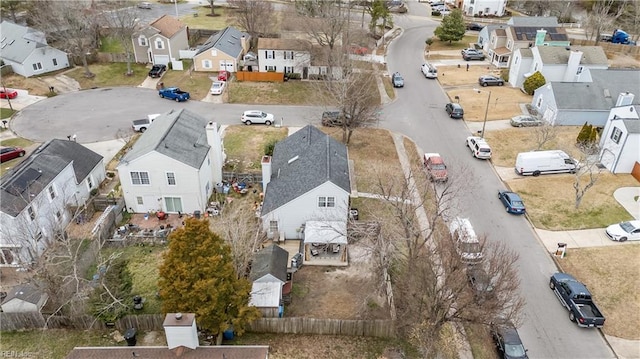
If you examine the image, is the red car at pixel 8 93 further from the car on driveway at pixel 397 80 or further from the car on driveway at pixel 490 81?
the car on driveway at pixel 490 81

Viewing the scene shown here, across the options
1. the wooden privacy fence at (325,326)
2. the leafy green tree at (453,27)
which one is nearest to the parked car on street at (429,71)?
the leafy green tree at (453,27)

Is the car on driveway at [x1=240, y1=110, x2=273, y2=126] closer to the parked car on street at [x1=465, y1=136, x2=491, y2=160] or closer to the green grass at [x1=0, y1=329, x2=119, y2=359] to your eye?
the parked car on street at [x1=465, y1=136, x2=491, y2=160]

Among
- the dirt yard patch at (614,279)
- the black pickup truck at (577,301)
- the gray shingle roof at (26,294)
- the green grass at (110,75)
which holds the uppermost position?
the gray shingle roof at (26,294)

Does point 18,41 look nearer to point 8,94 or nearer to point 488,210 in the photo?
point 8,94

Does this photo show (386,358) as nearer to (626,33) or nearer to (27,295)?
(27,295)

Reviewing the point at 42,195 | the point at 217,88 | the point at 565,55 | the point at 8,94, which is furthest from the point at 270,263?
the point at 565,55

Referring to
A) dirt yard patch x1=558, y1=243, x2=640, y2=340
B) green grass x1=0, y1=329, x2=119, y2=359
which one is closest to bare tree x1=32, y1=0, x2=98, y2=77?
green grass x1=0, y1=329, x2=119, y2=359

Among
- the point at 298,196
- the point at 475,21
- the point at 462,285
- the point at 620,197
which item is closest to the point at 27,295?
the point at 298,196
